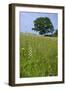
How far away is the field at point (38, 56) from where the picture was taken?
1.94 metres

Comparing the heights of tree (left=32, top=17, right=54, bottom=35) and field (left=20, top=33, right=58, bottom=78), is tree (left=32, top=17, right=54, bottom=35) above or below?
above

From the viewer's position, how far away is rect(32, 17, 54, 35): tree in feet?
6.48

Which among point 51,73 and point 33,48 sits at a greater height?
point 33,48

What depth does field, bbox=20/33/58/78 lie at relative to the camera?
6.35 ft

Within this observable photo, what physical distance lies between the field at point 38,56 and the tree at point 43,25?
0.16 ft

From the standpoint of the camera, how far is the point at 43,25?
1994mm

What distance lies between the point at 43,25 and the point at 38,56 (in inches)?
8.5

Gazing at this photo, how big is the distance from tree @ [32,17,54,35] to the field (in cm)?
5

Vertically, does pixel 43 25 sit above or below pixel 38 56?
above

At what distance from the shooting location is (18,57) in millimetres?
1911

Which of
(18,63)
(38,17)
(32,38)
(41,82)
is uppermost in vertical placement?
(38,17)

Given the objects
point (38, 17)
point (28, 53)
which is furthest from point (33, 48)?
point (38, 17)

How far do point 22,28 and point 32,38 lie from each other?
98 mm

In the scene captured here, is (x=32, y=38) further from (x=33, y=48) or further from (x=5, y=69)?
(x=5, y=69)
